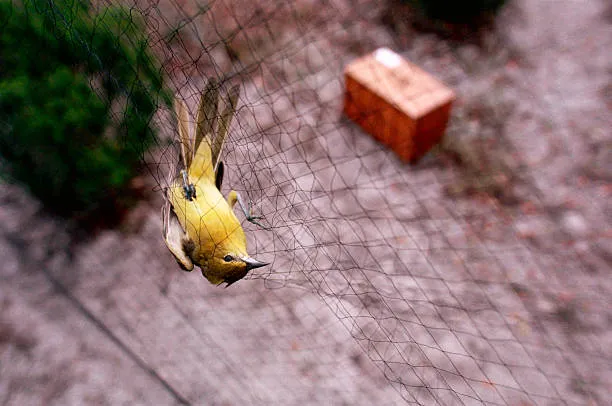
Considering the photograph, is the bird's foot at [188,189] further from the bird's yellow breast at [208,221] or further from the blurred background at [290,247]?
the blurred background at [290,247]

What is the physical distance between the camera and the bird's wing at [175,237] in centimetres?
97

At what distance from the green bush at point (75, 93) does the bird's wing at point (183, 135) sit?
1.36 ft

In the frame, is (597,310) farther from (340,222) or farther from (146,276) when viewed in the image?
(146,276)

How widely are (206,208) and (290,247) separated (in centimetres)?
48

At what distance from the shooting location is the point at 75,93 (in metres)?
1.65

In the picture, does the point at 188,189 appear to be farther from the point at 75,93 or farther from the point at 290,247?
the point at 75,93

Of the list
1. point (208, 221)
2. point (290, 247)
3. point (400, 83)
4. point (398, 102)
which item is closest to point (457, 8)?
point (400, 83)

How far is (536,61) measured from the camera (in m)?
2.78

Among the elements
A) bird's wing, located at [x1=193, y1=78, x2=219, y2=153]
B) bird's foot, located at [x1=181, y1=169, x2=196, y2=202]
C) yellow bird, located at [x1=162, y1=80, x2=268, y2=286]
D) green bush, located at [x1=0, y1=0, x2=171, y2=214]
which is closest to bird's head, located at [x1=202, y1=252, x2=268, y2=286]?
yellow bird, located at [x1=162, y1=80, x2=268, y2=286]

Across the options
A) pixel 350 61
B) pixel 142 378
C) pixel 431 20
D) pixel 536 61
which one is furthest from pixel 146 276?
pixel 536 61

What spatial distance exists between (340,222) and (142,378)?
89cm

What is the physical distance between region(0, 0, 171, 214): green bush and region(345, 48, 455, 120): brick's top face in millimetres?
1077

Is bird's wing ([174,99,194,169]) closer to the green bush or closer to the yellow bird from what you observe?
the yellow bird

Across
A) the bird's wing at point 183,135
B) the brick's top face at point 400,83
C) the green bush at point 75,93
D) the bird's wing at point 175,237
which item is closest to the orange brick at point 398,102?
the brick's top face at point 400,83
